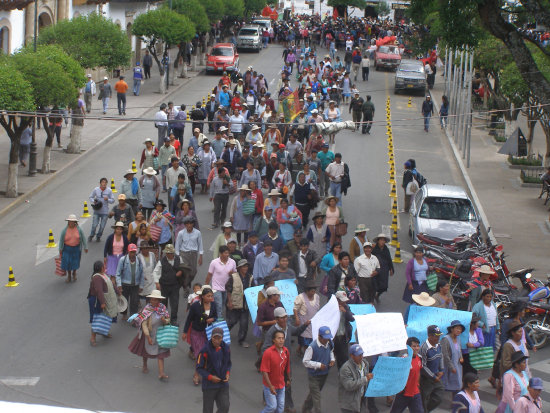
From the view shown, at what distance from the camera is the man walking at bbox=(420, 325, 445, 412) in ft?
38.6

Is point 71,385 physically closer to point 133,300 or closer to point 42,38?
point 133,300

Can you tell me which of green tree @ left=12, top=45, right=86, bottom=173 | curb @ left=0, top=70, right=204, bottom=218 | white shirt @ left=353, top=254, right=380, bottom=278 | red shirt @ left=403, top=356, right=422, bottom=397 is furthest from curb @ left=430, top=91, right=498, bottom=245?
green tree @ left=12, top=45, right=86, bottom=173

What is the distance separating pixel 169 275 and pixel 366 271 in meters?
3.26

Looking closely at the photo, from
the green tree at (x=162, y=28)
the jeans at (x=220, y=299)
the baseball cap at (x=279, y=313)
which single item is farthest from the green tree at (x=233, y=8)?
the baseball cap at (x=279, y=313)

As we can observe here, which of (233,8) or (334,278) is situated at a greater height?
(233,8)

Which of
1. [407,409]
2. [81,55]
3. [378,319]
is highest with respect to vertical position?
[81,55]

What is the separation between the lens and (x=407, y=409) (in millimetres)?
12469

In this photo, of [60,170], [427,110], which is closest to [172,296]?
[60,170]

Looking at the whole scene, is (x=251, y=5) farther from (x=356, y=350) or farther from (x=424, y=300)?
(x=356, y=350)

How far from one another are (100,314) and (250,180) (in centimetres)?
602

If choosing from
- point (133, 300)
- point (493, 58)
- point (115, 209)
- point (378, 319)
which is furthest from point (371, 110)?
point (378, 319)

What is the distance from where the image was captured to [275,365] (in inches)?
437

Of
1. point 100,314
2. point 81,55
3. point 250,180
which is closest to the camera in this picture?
point 100,314

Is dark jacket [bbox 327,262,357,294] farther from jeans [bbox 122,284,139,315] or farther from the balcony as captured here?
the balcony
